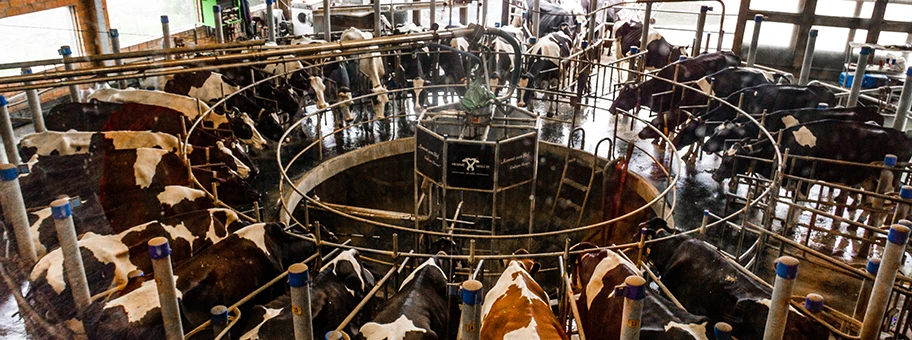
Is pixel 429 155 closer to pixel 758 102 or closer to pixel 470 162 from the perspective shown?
pixel 470 162

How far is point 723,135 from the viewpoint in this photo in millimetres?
9773

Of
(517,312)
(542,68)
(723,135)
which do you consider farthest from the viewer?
(542,68)

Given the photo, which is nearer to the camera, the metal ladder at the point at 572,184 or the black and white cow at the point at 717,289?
the black and white cow at the point at 717,289

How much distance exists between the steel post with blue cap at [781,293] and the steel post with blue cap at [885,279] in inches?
38.5

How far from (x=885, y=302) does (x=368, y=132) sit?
27.7ft

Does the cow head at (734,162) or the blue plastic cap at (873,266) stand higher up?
the blue plastic cap at (873,266)

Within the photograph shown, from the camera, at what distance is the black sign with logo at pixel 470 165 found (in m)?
7.68

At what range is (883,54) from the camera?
50.4 ft

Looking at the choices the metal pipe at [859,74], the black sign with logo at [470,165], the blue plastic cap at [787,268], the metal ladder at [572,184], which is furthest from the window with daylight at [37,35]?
the metal pipe at [859,74]

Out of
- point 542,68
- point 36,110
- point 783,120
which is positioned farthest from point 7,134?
point 783,120

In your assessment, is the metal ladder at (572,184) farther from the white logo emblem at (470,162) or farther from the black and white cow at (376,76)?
the black and white cow at (376,76)

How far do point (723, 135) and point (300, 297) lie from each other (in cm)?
782

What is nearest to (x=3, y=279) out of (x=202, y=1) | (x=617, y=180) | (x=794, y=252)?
(x=617, y=180)

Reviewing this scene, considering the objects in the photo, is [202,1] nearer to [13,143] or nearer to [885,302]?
[13,143]
